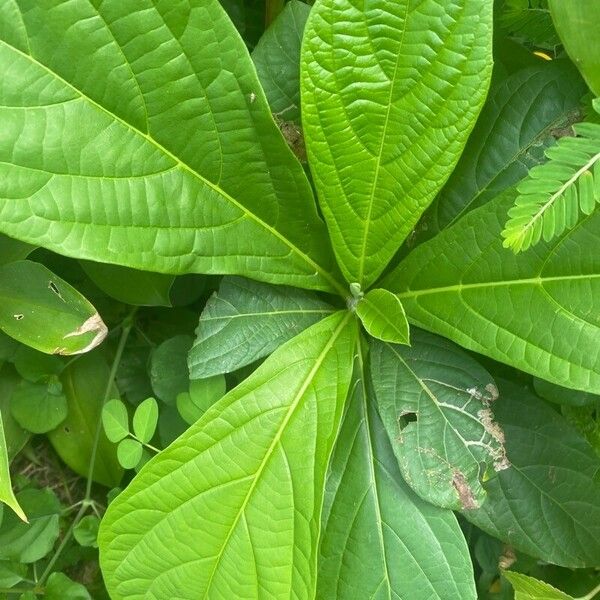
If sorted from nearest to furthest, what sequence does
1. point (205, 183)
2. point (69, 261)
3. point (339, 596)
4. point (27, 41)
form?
1. point (27, 41)
2. point (205, 183)
3. point (339, 596)
4. point (69, 261)

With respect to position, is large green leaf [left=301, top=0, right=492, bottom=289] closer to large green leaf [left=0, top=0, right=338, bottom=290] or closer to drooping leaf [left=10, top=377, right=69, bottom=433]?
large green leaf [left=0, top=0, right=338, bottom=290]

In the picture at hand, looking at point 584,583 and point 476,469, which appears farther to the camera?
point 584,583

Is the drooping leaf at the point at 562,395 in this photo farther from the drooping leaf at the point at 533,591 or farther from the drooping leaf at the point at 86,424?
the drooping leaf at the point at 86,424

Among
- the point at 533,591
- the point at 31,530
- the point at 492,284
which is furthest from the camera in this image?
the point at 31,530

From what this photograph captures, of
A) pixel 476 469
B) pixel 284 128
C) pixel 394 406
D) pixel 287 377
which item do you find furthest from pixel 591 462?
pixel 284 128

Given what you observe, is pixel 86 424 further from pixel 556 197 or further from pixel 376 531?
pixel 556 197

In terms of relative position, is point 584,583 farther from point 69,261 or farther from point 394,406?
point 69,261

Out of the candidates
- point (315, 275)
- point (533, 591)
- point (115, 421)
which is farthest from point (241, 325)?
point (533, 591)
